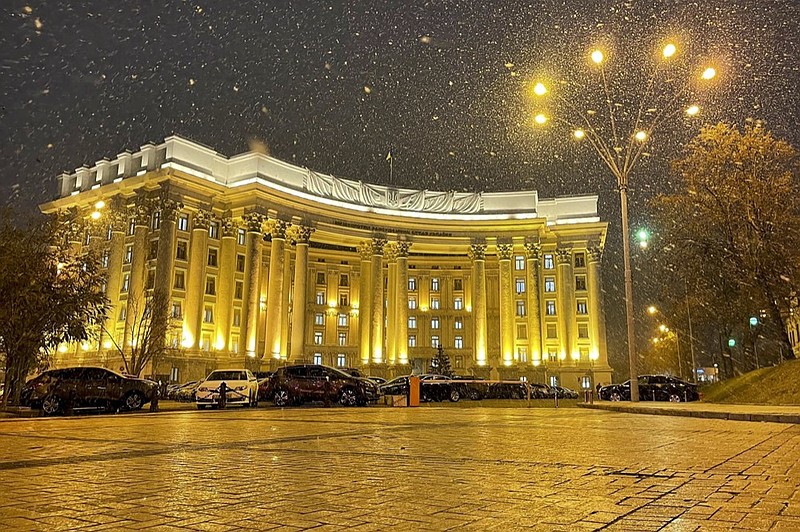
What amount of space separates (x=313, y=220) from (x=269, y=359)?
592 inches

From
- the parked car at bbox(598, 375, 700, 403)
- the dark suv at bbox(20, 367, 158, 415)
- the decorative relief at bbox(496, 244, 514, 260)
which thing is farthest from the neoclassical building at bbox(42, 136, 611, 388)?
the parked car at bbox(598, 375, 700, 403)

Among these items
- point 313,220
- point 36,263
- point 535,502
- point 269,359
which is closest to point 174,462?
point 535,502

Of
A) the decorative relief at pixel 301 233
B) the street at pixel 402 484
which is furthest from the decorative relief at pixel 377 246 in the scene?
the street at pixel 402 484

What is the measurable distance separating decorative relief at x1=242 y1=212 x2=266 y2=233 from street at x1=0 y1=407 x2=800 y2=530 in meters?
51.9

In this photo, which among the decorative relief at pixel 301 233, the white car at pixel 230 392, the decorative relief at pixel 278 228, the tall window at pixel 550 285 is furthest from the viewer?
the tall window at pixel 550 285

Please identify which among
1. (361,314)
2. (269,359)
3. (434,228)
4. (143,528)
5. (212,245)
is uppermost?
(434,228)

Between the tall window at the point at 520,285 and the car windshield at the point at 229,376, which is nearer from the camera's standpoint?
the car windshield at the point at 229,376

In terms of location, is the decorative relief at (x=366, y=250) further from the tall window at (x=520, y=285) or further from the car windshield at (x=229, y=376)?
the car windshield at (x=229, y=376)

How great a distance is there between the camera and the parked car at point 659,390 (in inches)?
1329

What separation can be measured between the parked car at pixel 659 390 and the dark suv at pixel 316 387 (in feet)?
45.2

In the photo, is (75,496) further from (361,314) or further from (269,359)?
(361,314)

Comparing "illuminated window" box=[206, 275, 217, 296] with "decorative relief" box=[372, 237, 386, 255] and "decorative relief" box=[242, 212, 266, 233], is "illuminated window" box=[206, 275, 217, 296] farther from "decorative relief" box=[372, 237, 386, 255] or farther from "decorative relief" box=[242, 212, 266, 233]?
"decorative relief" box=[372, 237, 386, 255]

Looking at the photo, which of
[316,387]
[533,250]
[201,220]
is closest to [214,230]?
[201,220]

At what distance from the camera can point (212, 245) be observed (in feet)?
200
